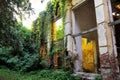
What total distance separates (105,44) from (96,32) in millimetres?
4445

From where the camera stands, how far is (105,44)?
21.2 feet

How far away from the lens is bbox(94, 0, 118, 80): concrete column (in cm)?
621

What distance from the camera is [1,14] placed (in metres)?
7.93

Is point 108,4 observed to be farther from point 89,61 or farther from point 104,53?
point 89,61

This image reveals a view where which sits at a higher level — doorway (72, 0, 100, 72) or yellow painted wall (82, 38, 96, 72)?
doorway (72, 0, 100, 72)

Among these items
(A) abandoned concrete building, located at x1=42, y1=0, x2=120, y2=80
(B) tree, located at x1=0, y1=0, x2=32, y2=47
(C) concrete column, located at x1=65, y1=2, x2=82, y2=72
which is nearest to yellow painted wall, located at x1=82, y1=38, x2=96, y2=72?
(A) abandoned concrete building, located at x1=42, y1=0, x2=120, y2=80

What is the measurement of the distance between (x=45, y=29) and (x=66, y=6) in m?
4.63

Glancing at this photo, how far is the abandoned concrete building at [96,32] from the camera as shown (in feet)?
20.9

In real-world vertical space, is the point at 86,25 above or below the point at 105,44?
above

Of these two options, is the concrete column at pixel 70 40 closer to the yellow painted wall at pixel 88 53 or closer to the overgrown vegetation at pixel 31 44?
the overgrown vegetation at pixel 31 44

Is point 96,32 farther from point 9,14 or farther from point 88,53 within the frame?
point 9,14

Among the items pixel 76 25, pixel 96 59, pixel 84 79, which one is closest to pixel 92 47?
pixel 96 59

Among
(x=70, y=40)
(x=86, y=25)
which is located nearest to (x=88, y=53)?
(x=86, y=25)

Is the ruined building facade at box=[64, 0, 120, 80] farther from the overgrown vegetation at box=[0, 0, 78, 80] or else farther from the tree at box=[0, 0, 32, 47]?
the tree at box=[0, 0, 32, 47]
